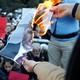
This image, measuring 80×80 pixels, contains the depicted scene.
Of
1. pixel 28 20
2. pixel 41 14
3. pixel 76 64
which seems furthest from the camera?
pixel 28 20

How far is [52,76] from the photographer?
46.4 inches

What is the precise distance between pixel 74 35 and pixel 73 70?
86.9 inches

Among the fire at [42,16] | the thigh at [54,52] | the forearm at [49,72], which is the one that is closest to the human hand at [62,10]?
the fire at [42,16]

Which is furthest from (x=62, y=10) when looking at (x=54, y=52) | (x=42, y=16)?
(x=54, y=52)

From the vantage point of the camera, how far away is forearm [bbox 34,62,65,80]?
115 cm

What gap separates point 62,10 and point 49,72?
1.06 metres

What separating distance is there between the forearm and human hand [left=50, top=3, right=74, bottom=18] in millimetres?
706

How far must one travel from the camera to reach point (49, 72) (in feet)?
4.08

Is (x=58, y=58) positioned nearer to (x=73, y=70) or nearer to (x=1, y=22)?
(x=1, y=22)

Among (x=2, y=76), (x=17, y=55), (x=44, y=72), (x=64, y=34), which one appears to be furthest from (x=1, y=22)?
(x=44, y=72)

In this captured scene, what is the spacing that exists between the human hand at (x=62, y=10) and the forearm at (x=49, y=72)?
0.71 meters

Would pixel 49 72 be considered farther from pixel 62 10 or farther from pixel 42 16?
pixel 42 16

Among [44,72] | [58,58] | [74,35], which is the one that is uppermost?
[44,72]

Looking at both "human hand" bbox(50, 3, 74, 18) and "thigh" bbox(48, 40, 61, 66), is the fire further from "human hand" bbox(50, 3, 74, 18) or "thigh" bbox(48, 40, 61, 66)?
"thigh" bbox(48, 40, 61, 66)
